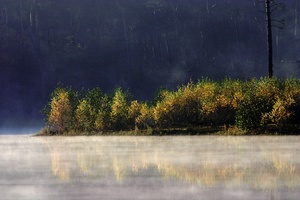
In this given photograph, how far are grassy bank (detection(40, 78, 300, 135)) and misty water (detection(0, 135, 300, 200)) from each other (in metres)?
10.9

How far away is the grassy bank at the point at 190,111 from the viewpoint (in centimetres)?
3591

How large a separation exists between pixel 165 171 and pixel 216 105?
21.6m

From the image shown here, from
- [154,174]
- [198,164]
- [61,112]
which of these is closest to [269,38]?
[61,112]

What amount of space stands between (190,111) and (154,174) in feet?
77.0

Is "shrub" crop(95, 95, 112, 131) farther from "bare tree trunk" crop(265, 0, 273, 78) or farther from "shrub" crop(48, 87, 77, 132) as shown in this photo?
"bare tree trunk" crop(265, 0, 273, 78)

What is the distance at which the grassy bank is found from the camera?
35.9 meters

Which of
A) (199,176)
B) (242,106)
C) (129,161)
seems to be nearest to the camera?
(199,176)

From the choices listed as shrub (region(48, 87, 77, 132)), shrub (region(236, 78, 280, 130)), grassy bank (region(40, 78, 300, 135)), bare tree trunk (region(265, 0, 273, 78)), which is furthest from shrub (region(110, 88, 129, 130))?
bare tree trunk (region(265, 0, 273, 78))

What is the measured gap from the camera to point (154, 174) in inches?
621

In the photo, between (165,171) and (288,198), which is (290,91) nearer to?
(165,171)

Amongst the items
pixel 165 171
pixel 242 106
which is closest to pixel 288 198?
pixel 165 171

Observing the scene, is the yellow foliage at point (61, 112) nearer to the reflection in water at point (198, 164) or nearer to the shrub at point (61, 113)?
the shrub at point (61, 113)

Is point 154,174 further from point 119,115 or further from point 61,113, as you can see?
point 61,113

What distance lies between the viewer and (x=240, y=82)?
40.8 metres
